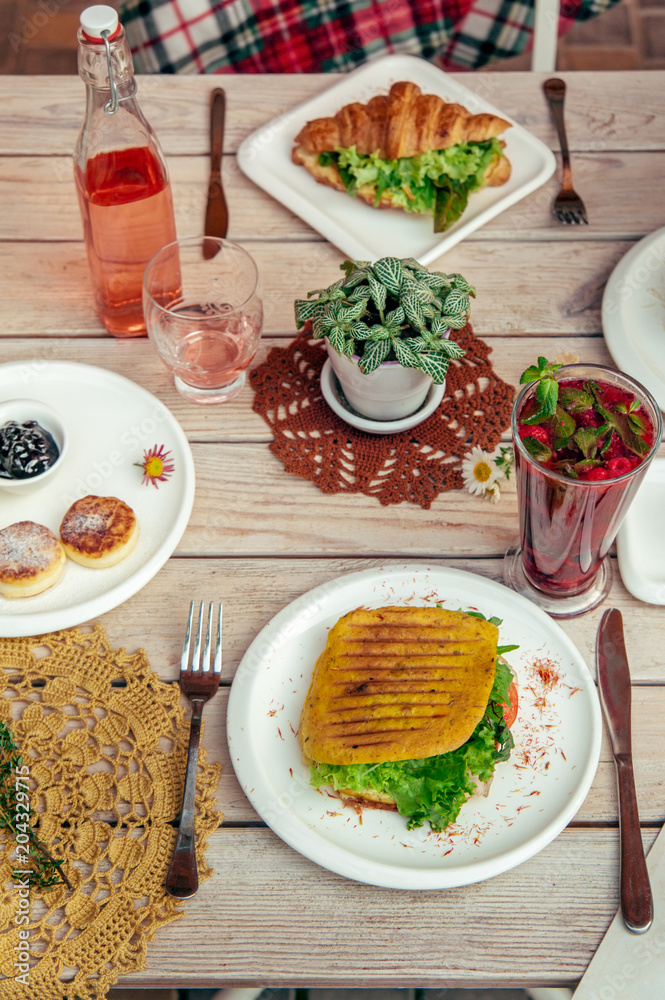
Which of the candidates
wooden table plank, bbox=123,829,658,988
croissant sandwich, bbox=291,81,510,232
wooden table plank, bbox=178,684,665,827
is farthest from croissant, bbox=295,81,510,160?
wooden table plank, bbox=123,829,658,988

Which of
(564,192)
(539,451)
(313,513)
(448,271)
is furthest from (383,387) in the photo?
(564,192)

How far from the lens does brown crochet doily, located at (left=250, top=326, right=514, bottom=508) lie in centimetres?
136

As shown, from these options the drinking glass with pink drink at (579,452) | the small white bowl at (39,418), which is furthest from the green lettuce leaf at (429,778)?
the small white bowl at (39,418)

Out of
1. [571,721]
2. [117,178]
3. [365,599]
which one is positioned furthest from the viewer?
[117,178]

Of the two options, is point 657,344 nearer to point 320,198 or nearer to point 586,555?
point 586,555

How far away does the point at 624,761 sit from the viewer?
108 cm

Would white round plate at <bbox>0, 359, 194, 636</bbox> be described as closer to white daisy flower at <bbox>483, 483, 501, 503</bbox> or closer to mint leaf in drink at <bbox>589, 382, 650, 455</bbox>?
white daisy flower at <bbox>483, 483, 501, 503</bbox>

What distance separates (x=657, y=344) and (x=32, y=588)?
107 centimetres

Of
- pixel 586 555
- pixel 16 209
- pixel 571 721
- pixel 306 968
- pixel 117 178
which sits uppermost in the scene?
pixel 117 178

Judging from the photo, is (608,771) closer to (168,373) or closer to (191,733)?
(191,733)

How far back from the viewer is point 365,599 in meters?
1.20

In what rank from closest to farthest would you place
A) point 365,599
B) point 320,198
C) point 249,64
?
point 365,599 → point 320,198 → point 249,64

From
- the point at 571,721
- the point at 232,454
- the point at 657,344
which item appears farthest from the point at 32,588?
the point at 657,344

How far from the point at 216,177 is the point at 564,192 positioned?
0.68 m
